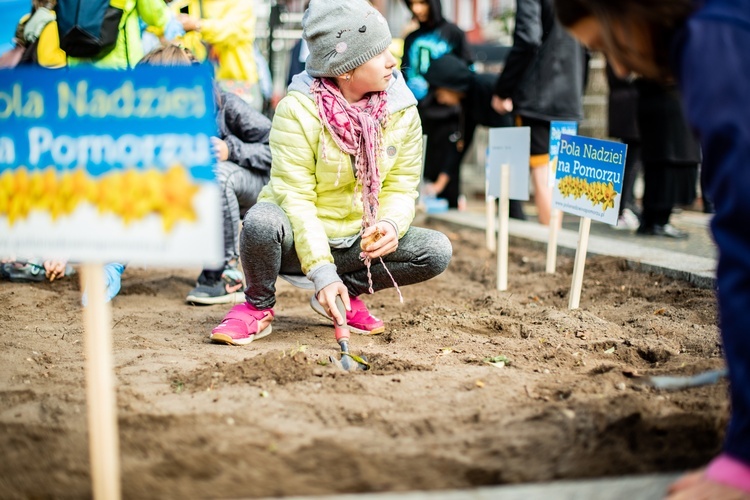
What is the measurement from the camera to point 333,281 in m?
3.12

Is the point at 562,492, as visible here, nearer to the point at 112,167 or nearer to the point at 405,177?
the point at 112,167

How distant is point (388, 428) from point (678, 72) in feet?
3.82

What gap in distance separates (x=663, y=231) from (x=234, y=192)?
3.37m

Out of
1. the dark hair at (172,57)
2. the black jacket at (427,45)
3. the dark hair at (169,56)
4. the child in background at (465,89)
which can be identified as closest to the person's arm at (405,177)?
the dark hair at (172,57)

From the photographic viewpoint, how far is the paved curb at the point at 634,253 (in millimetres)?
4434

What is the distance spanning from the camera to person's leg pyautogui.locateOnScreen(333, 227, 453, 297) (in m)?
3.59

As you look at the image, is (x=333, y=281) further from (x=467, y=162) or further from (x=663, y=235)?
(x=467, y=162)

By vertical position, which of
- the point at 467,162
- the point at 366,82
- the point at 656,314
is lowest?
the point at 467,162

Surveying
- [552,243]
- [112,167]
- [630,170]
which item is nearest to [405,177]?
[552,243]

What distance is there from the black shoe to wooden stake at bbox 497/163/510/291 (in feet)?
6.09

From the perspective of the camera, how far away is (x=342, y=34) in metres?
3.28

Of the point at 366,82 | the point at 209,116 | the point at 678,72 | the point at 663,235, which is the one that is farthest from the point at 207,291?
the point at 663,235

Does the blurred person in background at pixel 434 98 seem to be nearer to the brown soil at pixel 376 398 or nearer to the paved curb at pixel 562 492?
the brown soil at pixel 376 398

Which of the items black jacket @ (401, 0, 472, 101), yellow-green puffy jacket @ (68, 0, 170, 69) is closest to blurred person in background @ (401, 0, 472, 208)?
black jacket @ (401, 0, 472, 101)
